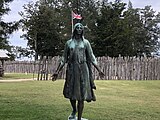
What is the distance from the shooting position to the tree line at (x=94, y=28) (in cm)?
4925

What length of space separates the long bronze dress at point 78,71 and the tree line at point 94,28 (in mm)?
42401

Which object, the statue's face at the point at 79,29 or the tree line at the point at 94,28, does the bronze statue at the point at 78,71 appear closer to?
the statue's face at the point at 79,29

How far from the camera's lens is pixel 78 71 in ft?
19.3

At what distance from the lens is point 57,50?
174 feet

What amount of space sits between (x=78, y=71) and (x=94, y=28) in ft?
152

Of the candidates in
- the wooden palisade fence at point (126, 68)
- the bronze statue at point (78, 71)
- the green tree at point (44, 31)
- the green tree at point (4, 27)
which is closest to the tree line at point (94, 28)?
the green tree at point (44, 31)

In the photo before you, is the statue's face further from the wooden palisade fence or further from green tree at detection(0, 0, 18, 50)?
green tree at detection(0, 0, 18, 50)

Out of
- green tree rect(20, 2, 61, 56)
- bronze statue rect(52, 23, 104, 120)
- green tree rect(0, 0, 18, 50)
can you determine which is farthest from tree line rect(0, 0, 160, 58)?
bronze statue rect(52, 23, 104, 120)

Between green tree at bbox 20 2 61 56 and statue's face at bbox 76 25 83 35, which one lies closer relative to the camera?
statue's face at bbox 76 25 83 35

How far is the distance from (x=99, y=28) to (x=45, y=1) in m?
16.8

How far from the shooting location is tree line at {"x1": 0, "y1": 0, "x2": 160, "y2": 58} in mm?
49250

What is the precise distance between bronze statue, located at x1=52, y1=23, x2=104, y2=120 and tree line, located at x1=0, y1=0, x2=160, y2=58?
42.4m

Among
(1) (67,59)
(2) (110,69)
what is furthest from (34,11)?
(1) (67,59)

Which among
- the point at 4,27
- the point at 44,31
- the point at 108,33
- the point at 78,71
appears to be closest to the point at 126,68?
the point at 4,27
